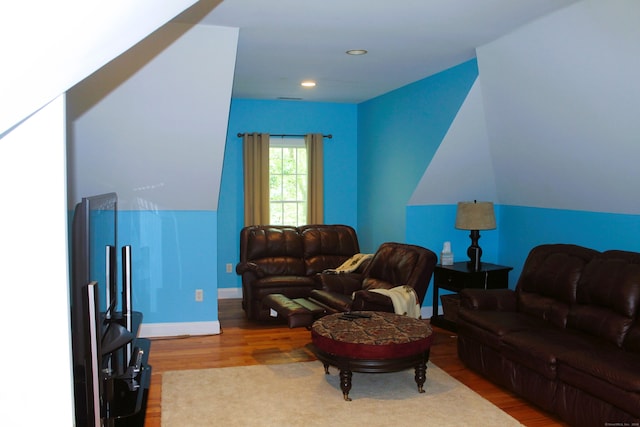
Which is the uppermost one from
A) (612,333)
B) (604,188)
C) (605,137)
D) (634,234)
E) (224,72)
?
(224,72)

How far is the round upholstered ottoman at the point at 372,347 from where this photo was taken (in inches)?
154

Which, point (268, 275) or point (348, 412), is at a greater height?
point (268, 275)

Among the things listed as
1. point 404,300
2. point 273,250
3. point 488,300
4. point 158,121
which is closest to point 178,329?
point 273,250

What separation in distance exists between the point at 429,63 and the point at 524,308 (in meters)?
2.26

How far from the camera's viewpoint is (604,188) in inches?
185

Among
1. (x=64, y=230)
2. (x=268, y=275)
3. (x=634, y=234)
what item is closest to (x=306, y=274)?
(x=268, y=275)

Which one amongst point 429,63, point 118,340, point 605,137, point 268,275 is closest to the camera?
point 118,340

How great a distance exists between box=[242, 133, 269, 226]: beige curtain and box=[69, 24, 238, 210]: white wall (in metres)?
1.72

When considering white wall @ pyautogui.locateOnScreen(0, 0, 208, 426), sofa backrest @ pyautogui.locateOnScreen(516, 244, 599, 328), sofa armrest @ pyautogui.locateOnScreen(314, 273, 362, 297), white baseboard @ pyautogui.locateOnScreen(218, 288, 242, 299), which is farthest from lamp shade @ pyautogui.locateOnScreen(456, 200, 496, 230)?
white wall @ pyautogui.locateOnScreen(0, 0, 208, 426)

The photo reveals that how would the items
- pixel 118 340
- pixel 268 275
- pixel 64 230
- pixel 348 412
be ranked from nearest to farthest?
1. pixel 64 230
2. pixel 118 340
3. pixel 348 412
4. pixel 268 275

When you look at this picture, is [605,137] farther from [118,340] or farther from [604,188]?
[118,340]

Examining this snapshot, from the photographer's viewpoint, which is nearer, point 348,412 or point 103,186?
point 348,412

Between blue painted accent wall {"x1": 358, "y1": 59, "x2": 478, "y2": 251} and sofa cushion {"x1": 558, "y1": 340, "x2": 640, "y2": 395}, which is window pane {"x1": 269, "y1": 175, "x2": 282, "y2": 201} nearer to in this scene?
blue painted accent wall {"x1": 358, "y1": 59, "x2": 478, "y2": 251}

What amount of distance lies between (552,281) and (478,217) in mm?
1342
